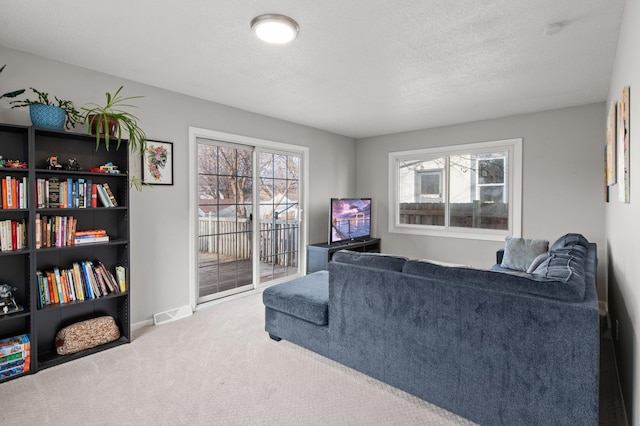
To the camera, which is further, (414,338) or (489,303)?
(414,338)

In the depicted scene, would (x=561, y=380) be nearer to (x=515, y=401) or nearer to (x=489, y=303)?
(x=515, y=401)

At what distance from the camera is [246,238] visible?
4379 mm

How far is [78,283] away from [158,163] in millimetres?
1330

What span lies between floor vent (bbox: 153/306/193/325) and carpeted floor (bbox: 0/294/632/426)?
0.43 metres

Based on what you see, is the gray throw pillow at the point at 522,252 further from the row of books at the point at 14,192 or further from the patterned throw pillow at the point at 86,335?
the row of books at the point at 14,192

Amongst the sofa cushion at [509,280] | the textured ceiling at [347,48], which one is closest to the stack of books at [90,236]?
the textured ceiling at [347,48]

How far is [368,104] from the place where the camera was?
4.00 m

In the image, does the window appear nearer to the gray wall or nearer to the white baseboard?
the gray wall

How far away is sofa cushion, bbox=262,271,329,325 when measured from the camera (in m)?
2.58

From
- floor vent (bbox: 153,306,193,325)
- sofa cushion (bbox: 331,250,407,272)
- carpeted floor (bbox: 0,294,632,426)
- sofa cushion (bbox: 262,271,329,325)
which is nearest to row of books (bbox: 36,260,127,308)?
carpeted floor (bbox: 0,294,632,426)

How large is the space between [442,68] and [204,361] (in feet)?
10.3

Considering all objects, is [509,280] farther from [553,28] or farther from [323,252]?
[323,252]

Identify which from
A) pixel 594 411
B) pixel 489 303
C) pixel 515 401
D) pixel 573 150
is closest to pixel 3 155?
pixel 489 303

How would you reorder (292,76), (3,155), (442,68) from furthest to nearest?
(292,76) < (442,68) < (3,155)
